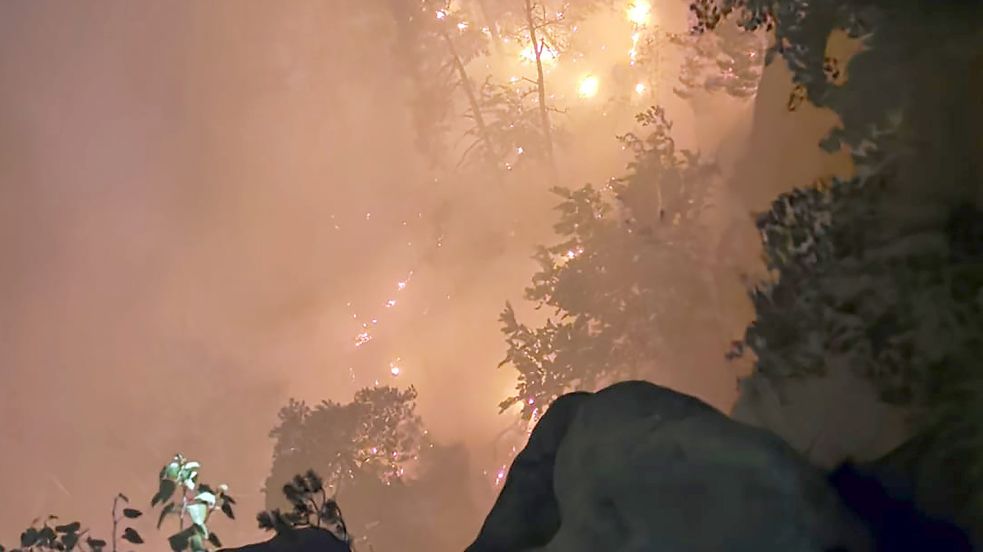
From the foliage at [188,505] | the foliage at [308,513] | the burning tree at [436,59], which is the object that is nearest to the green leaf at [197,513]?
the foliage at [188,505]

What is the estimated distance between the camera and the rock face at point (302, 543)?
2053mm

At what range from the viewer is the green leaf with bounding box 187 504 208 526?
81.8 inches

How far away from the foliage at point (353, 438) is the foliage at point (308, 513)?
17cm

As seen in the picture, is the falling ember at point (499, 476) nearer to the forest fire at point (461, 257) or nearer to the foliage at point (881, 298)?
the forest fire at point (461, 257)

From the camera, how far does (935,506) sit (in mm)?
1688

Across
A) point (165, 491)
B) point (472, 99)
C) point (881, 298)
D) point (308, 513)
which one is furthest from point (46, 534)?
point (881, 298)

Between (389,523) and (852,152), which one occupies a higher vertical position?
(852,152)

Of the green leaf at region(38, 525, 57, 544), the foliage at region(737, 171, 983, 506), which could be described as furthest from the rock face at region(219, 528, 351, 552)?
the foliage at region(737, 171, 983, 506)

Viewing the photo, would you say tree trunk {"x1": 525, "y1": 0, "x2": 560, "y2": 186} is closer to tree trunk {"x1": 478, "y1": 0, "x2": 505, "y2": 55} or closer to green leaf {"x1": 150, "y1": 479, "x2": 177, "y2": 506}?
tree trunk {"x1": 478, "y1": 0, "x2": 505, "y2": 55}

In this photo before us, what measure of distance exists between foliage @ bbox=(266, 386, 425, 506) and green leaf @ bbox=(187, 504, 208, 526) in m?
0.46

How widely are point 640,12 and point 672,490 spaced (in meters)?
1.64

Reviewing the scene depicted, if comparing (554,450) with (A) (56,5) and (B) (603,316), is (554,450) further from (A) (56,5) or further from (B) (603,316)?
(A) (56,5)

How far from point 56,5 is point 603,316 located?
2585 mm

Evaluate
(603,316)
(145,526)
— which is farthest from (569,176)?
(145,526)
